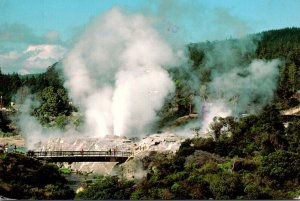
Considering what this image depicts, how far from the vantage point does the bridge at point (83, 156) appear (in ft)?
76.9

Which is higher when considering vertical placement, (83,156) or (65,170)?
(83,156)

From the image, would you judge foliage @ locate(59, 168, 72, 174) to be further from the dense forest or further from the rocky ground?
the dense forest

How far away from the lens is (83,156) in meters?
23.6

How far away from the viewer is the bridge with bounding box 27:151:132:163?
2343cm

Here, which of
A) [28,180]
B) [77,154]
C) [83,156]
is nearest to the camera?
[28,180]

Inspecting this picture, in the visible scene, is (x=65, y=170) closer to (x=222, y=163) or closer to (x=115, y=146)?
(x=115, y=146)

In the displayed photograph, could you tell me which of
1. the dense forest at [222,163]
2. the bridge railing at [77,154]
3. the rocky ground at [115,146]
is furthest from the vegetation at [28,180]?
the rocky ground at [115,146]

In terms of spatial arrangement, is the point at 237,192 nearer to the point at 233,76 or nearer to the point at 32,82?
the point at 233,76

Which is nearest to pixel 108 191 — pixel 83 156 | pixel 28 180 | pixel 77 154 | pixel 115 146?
pixel 28 180

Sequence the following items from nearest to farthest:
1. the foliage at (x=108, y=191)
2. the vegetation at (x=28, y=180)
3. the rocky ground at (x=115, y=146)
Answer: the vegetation at (x=28, y=180), the foliage at (x=108, y=191), the rocky ground at (x=115, y=146)

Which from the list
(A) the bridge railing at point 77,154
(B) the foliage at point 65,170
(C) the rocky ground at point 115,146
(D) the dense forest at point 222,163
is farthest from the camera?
(B) the foliage at point 65,170

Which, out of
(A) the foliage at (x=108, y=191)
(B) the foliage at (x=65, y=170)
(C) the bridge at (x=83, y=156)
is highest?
(C) the bridge at (x=83, y=156)

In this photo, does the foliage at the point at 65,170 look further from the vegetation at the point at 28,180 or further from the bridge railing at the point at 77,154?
the vegetation at the point at 28,180

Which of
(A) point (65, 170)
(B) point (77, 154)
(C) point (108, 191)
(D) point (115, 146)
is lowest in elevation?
(C) point (108, 191)
